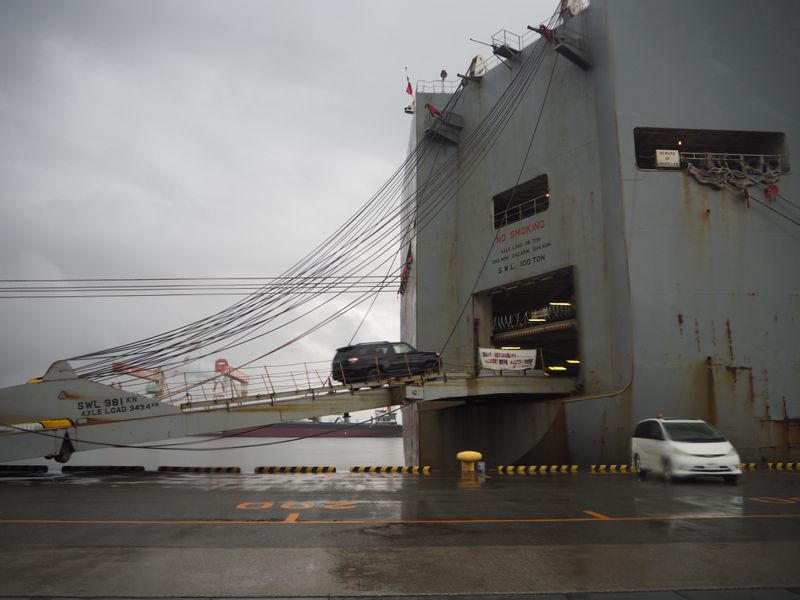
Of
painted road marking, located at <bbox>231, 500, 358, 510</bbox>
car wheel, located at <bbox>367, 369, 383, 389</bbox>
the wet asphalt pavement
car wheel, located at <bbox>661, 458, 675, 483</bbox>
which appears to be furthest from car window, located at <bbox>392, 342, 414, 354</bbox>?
painted road marking, located at <bbox>231, 500, 358, 510</bbox>

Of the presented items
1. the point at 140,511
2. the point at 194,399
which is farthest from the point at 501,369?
the point at 140,511

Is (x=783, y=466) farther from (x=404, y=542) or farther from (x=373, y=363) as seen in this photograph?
(x=404, y=542)

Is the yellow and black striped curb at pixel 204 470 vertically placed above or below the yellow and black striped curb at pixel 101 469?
below

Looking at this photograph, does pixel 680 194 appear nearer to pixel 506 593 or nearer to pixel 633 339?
pixel 633 339

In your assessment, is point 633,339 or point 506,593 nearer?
point 506,593

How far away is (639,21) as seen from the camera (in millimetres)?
23125

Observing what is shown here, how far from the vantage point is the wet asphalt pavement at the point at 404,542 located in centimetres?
601

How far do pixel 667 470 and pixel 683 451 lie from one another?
68 centimetres

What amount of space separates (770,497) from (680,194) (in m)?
13.0

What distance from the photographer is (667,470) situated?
1527cm

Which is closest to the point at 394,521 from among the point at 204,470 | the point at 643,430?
the point at 643,430

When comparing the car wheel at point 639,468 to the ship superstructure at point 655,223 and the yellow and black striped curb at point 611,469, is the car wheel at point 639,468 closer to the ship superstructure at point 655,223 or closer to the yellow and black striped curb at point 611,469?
the yellow and black striped curb at point 611,469

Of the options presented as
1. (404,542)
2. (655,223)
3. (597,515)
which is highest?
(655,223)

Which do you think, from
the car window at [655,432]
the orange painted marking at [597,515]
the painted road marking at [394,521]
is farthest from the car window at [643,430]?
the orange painted marking at [597,515]
